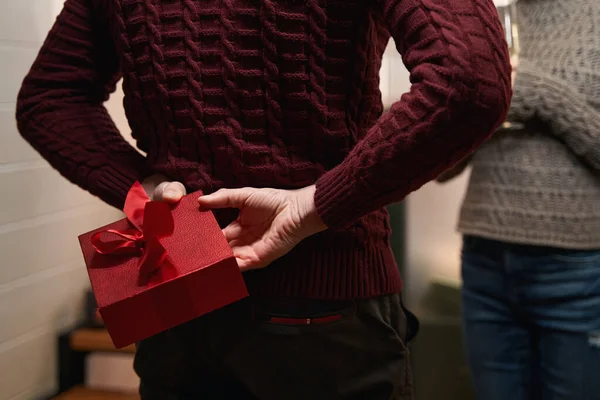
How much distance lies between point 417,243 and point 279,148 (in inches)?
47.4

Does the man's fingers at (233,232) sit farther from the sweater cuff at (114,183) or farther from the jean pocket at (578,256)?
the jean pocket at (578,256)

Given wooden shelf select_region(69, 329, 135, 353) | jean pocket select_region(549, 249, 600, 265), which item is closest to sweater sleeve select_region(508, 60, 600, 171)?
jean pocket select_region(549, 249, 600, 265)

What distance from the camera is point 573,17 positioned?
1022mm

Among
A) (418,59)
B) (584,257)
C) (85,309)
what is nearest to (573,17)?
(584,257)

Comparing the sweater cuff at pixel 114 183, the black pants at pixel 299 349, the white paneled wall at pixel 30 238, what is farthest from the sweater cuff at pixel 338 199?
the white paneled wall at pixel 30 238

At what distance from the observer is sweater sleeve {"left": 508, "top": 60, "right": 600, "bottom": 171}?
977 millimetres

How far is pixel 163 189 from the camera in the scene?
0.63 m

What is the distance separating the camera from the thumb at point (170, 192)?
0.61m

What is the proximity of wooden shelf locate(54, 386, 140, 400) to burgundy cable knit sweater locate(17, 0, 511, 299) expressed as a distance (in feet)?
2.99

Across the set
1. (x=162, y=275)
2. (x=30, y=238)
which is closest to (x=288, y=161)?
(x=162, y=275)

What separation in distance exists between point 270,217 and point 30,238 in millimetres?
941

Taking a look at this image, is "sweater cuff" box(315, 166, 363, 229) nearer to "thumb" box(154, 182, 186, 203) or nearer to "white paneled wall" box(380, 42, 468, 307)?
"thumb" box(154, 182, 186, 203)

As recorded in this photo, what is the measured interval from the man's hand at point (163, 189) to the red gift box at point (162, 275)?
2 cm

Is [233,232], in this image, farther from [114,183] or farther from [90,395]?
[90,395]
